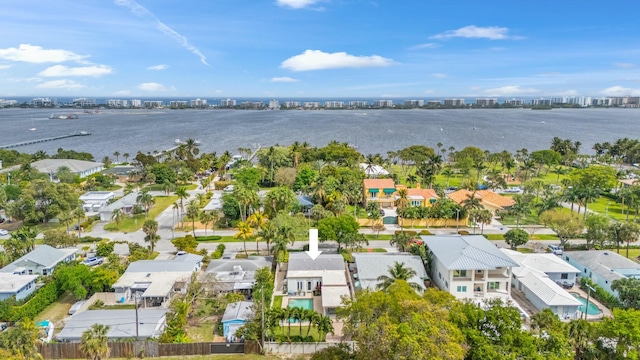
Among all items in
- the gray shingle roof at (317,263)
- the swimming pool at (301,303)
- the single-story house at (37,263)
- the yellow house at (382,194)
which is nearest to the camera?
the swimming pool at (301,303)

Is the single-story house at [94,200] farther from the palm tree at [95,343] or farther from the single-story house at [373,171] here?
the single-story house at [373,171]

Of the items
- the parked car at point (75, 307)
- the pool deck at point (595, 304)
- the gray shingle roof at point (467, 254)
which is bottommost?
the pool deck at point (595, 304)

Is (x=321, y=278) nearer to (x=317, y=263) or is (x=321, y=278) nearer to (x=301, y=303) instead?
(x=317, y=263)

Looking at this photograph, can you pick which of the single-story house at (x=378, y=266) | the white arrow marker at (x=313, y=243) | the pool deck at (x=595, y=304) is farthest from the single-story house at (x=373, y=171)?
the pool deck at (x=595, y=304)

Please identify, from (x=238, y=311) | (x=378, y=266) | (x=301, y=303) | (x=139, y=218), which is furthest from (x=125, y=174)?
(x=378, y=266)

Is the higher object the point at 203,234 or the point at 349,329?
the point at 349,329

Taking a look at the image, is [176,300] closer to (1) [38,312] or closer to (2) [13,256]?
(1) [38,312]

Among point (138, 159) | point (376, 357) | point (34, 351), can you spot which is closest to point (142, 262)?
point (34, 351)
